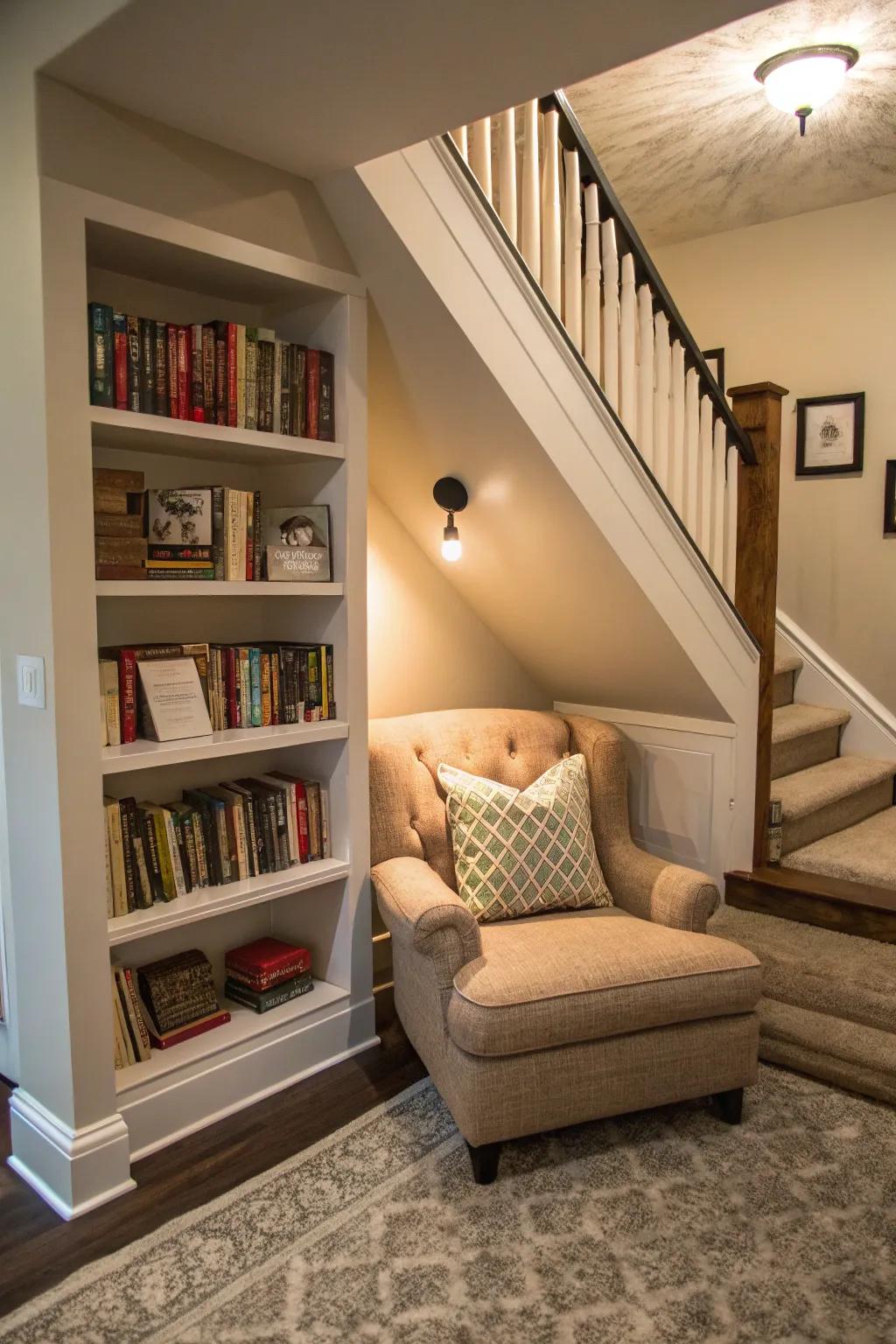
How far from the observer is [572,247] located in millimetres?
2586

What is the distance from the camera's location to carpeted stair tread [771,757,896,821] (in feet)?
10.8

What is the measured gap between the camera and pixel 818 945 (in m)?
2.82

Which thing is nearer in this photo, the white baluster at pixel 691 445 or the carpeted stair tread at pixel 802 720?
the white baluster at pixel 691 445

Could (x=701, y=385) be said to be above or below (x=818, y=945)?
above

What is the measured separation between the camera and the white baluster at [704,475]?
3.00 m

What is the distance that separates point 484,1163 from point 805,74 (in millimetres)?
3048

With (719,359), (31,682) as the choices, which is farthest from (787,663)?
(31,682)

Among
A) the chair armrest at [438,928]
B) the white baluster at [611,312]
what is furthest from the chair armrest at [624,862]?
the white baluster at [611,312]

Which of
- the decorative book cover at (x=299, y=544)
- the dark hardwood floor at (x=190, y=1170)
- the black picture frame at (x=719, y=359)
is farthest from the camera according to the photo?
the black picture frame at (x=719, y=359)

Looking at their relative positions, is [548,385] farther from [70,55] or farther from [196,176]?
[70,55]

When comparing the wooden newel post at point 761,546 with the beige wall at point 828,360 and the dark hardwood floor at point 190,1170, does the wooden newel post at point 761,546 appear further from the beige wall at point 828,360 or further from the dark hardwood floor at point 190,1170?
the dark hardwood floor at point 190,1170

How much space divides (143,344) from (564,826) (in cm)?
167

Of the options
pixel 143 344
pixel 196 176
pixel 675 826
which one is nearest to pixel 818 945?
pixel 675 826

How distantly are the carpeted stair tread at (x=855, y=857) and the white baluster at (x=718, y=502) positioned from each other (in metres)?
1.00
